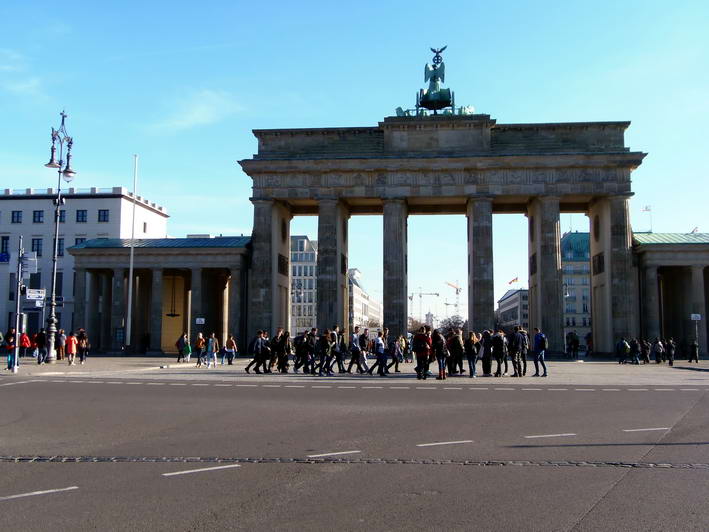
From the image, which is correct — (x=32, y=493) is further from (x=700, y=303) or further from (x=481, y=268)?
(x=700, y=303)

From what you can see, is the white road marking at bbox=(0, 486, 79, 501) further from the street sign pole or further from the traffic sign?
the traffic sign

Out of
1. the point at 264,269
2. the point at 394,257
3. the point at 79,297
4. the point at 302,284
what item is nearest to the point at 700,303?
the point at 394,257

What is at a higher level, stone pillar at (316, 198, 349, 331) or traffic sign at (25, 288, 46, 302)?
stone pillar at (316, 198, 349, 331)

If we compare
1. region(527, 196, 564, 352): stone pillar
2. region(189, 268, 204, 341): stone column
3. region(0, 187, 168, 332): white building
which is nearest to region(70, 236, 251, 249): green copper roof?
region(189, 268, 204, 341): stone column

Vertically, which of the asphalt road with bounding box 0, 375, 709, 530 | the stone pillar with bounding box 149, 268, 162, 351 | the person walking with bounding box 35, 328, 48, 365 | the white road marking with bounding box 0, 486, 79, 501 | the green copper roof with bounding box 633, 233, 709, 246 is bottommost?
the white road marking with bounding box 0, 486, 79, 501

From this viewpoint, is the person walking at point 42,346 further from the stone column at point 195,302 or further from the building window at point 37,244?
the building window at point 37,244

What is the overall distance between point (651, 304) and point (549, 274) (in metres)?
7.54

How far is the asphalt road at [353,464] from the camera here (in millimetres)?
7023

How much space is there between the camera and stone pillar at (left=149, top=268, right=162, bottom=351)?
57.4 meters

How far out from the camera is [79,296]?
58656 millimetres

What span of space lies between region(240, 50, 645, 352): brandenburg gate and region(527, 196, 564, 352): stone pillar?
0.25ft

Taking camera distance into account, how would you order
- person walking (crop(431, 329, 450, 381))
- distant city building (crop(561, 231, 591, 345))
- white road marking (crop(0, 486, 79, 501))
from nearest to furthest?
white road marking (crop(0, 486, 79, 501))
person walking (crop(431, 329, 450, 381))
distant city building (crop(561, 231, 591, 345))

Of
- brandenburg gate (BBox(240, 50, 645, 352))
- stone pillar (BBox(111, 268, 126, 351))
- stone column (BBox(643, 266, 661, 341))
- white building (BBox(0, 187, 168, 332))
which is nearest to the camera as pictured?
stone column (BBox(643, 266, 661, 341))

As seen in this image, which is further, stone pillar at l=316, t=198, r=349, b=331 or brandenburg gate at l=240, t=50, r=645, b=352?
stone pillar at l=316, t=198, r=349, b=331
